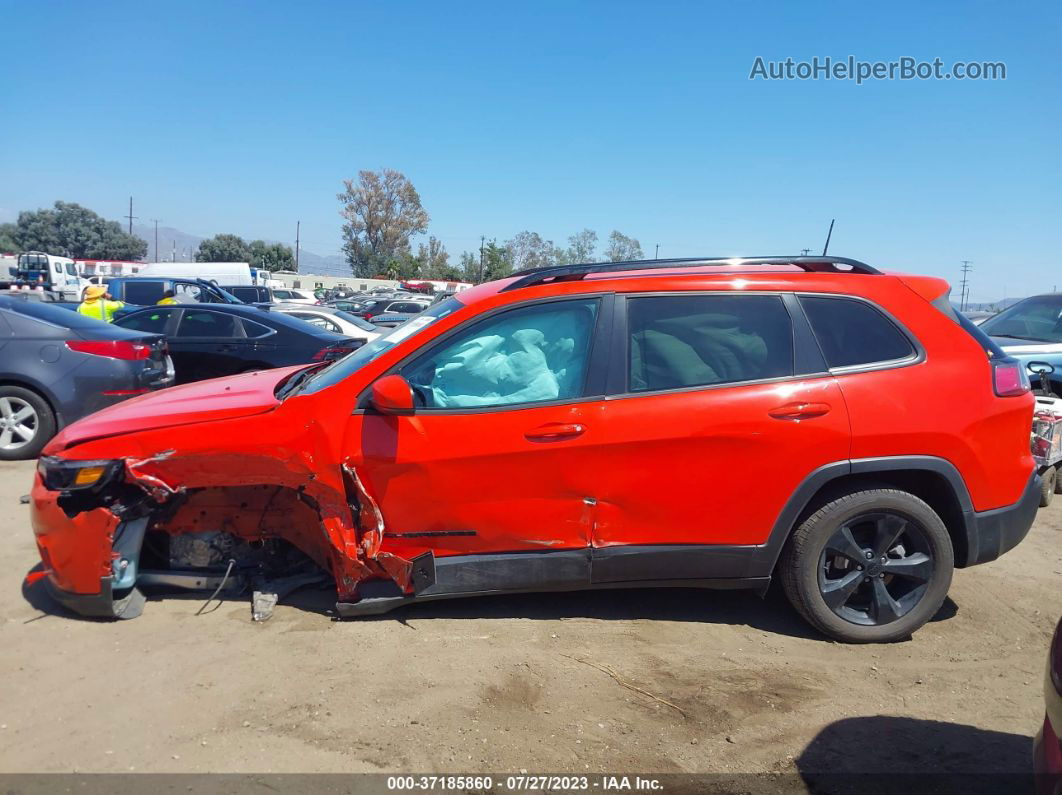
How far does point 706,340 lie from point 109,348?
5.87m

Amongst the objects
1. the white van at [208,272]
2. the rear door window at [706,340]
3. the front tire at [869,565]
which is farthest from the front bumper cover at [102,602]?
the white van at [208,272]

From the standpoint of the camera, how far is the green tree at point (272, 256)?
→ 3228 inches

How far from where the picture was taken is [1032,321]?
859cm

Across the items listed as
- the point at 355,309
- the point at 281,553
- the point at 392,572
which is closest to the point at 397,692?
the point at 392,572

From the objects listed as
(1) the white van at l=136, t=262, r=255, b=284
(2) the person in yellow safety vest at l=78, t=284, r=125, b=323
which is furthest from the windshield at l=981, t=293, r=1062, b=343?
(1) the white van at l=136, t=262, r=255, b=284

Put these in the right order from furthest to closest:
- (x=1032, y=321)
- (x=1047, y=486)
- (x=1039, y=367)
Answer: (x=1032, y=321) → (x=1039, y=367) → (x=1047, y=486)

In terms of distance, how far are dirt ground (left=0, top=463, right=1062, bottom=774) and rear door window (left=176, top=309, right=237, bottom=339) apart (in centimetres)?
580

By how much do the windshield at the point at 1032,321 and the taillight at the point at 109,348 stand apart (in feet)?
30.0

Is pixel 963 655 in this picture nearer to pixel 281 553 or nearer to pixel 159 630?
pixel 281 553

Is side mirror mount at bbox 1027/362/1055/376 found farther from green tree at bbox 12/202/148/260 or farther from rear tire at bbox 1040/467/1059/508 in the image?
green tree at bbox 12/202/148/260

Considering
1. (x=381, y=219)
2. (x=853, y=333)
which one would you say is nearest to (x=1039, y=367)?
(x=853, y=333)

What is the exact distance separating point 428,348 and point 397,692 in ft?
5.17

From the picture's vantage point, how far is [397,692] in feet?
10.7

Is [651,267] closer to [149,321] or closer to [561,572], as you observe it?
[561,572]
